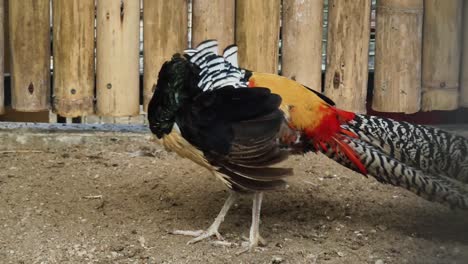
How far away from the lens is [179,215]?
4.85 meters

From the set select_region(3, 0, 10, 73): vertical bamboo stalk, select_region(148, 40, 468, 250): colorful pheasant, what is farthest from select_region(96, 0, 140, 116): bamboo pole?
select_region(148, 40, 468, 250): colorful pheasant

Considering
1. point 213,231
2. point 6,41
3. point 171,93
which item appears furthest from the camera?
point 6,41

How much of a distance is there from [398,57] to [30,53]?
215 centimetres

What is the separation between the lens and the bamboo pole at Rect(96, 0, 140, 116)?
540cm

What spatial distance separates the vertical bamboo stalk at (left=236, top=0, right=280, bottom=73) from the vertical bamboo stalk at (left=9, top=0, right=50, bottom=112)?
1.12 meters

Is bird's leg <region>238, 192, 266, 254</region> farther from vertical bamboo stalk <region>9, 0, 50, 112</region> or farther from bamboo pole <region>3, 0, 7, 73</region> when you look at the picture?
bamboo pole <region>3, 0, 7, 73</region>

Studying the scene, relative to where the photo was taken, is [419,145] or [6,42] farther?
[6,42]

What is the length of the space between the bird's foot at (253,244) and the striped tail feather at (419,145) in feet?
2.27

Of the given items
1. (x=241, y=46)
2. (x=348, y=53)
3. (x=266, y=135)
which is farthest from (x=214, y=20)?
(x=266, y=135)

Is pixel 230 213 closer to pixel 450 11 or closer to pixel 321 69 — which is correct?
pixel 321 69

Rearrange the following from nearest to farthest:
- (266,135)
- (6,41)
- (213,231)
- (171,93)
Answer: (266,135) → (171,93) → (213,231) → (6,41)

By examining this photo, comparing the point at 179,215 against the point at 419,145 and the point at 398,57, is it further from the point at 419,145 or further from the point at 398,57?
the point at 398,57

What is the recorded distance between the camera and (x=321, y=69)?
219 inches

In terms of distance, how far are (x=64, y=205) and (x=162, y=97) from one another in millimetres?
913
